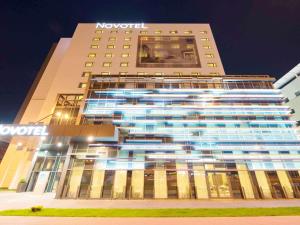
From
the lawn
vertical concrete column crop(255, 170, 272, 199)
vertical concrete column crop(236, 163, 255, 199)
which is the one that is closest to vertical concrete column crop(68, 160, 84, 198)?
the lawn

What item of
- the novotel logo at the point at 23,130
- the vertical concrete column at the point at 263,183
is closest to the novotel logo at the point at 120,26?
the novotel logo at the point at 23,130

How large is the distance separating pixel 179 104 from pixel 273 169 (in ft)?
36.3

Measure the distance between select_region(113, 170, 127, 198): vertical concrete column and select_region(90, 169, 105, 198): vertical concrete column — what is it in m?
1.30

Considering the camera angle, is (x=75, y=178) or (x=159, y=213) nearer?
(x=159, y=213)

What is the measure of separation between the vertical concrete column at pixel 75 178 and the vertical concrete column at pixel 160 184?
7.11 meters

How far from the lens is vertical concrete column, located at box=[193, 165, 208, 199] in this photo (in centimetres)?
1603

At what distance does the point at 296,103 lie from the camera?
3816 centimetres

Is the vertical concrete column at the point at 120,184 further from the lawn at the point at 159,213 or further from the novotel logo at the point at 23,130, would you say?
the novotel logo at the point at 23,130

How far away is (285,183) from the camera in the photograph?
1625 cm

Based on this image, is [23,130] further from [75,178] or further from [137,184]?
[137,184]

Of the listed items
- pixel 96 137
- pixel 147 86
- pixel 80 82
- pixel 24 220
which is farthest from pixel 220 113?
pixel 80 82

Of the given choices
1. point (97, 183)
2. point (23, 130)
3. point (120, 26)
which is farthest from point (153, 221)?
point (120, 26)

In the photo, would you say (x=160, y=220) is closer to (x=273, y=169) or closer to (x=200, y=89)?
(x=273, y=169)

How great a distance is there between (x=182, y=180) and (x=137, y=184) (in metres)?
4.22
